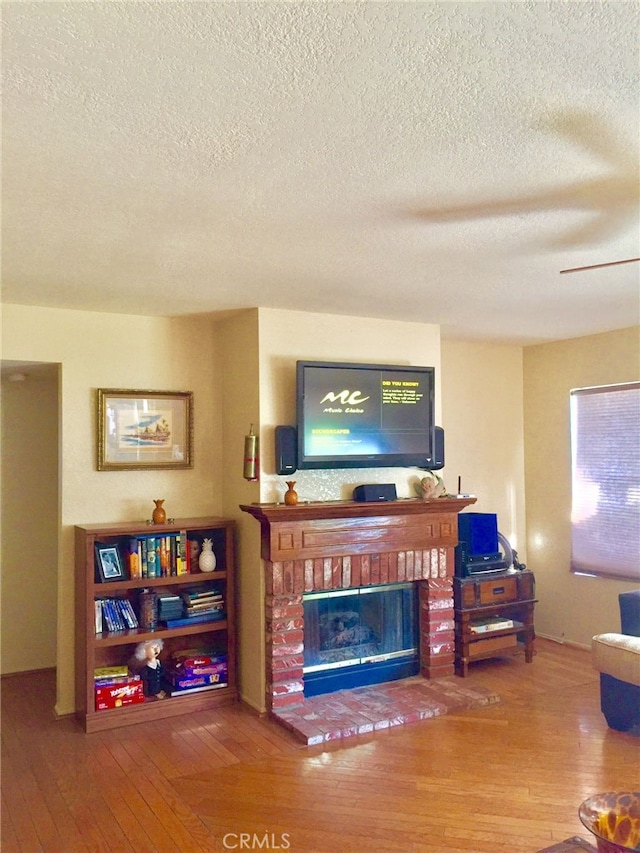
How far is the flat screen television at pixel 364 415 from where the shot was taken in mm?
4258

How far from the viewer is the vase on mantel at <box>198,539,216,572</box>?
4.31m

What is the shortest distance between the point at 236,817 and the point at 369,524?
191 centimetres

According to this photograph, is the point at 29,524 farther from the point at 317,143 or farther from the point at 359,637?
the point at 317,143

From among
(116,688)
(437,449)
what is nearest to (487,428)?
(437,449)

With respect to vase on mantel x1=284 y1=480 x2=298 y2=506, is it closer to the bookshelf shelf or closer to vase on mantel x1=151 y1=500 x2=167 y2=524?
the bookshelf shelf

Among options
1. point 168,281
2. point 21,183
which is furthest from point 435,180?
point 168,281

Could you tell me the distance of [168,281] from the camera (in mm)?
3580

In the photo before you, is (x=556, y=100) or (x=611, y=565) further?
(x=611, y=565)

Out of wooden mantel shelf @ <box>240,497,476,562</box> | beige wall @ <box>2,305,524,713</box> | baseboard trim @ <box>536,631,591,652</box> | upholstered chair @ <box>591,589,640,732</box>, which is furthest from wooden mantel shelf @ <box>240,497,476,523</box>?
baseboard trim @ <box>536,631,591,652</box>

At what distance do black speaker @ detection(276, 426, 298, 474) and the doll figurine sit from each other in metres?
1.30

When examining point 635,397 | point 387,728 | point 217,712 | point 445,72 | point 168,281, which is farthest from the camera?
point 635,397

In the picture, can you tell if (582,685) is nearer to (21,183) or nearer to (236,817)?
(236,817)

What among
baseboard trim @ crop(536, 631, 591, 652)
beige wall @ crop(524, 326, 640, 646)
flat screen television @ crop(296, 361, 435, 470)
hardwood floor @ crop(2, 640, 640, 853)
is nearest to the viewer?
hardwood floor @ crop(2, 640, 640, 853)

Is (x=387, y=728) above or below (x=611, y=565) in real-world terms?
below
